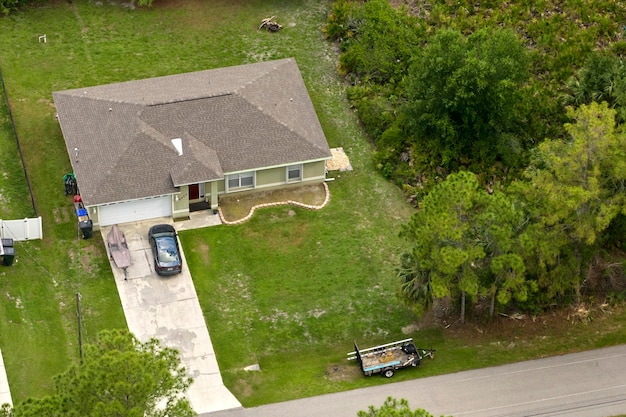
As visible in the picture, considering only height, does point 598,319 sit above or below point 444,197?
below

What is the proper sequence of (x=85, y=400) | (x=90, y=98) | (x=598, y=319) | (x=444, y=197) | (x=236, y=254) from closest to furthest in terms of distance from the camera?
1. (x=85, y=400)
2. (x=444, y=197)
3. (x=598, y=319)
4. (x=236, y=254)
5. (x=90, y=98)

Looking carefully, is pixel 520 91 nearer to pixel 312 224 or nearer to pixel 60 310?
pixel 312 224

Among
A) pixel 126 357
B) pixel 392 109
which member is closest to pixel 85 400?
pixel 126 357

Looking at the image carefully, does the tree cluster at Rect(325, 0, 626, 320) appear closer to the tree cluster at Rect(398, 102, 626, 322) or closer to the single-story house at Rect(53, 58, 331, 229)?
the tree cluster at Rect(398, 102, 626, 322)

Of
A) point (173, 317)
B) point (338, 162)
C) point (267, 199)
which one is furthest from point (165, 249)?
point (338, 162)

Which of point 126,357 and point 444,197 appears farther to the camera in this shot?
point 444,197

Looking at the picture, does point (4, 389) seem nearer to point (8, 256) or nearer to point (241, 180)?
point (8, 256)
